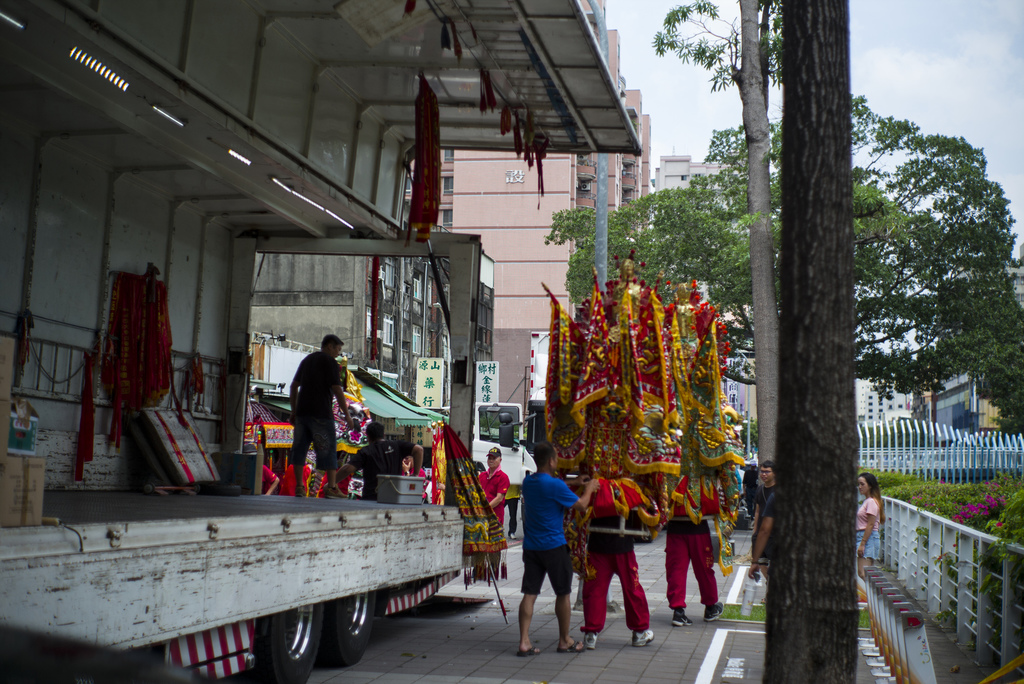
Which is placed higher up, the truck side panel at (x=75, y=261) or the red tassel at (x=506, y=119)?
the red tassel at (x=506, y=119)

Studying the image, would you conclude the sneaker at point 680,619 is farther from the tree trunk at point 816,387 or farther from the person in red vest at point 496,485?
the tree trunk at point 816,387

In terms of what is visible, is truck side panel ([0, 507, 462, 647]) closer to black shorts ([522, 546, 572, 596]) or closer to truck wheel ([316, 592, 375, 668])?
truck wheel ([316, 592, 375, 668])

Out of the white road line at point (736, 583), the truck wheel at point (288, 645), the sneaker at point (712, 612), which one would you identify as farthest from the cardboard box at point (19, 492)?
the white road line at point (736, 583)

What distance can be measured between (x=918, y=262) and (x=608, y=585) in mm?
20275

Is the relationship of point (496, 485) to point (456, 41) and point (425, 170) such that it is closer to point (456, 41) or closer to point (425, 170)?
point (425, 170)

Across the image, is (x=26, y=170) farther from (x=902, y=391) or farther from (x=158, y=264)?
(x=902, y=391)

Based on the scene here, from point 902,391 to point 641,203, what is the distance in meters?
10.4

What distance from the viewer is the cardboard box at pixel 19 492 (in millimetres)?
4012

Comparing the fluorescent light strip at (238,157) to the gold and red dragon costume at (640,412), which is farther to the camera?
the gold and red dragon costume at (640,412)

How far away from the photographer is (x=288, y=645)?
22.9ft

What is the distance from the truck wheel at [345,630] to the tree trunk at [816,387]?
4.51 metres

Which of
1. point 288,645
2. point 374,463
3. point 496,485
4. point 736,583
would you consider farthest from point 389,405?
point 288,645

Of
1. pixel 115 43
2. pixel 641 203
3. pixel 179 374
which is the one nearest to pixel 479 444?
pixel 641 203

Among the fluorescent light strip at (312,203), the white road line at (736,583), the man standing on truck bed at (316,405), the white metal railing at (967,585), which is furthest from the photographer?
the white road line at (736,583)
